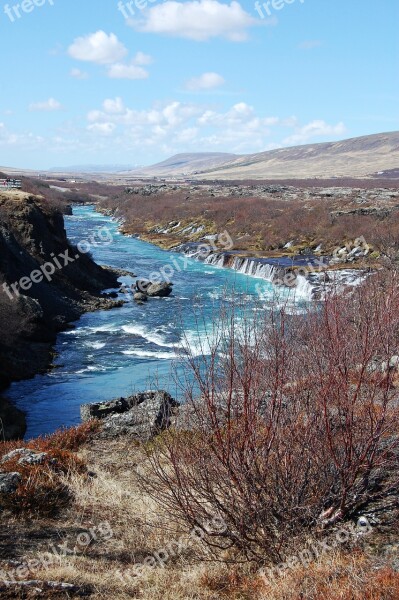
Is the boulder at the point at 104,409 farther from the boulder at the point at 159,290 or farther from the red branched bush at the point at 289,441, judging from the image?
the boulder at the point at 159,290

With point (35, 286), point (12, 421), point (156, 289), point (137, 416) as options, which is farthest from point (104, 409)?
point (156, 289)

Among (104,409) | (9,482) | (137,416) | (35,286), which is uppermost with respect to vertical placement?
(9,482)

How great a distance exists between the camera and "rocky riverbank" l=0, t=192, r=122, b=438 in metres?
21.6

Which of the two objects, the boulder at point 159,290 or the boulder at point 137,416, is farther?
the boulder at point 159,290

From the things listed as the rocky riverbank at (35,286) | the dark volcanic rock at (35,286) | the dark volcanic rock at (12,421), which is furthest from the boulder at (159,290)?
the dark volcanic rock at (12,421)

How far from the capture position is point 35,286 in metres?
28.6

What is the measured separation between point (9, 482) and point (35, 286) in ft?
70.7

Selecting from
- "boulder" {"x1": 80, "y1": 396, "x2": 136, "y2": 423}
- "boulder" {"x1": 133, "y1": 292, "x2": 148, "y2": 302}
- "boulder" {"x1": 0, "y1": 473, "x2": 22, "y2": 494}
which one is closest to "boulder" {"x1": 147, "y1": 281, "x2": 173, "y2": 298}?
"boulder" {"x1": 133, "y1": 292, "x2": 148, "y2": 302}

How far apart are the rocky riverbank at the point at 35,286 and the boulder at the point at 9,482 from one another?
696cm

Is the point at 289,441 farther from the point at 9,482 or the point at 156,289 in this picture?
the point at 156,289

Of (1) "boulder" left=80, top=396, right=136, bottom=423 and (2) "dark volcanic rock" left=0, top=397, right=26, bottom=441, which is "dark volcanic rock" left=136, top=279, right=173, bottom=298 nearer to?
(2) "dark volcanic rock" left=0, top=397, right=26, bottom=441

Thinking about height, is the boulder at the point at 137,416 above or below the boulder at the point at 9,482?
below

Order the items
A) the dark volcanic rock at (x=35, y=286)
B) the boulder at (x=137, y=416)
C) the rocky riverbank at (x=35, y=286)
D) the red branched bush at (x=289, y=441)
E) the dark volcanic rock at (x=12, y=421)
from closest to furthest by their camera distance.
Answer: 1. the red branched bush at (x=289, y=441)
2. the boulder at (x=137, y=416)
3. the dark volcanic rock at (x=12, y=421)
4. the rocky riverbank at (x=35, y=286)
5. the dark volcanic rock at (x=35, y=286)

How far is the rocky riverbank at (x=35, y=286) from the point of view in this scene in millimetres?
21641
